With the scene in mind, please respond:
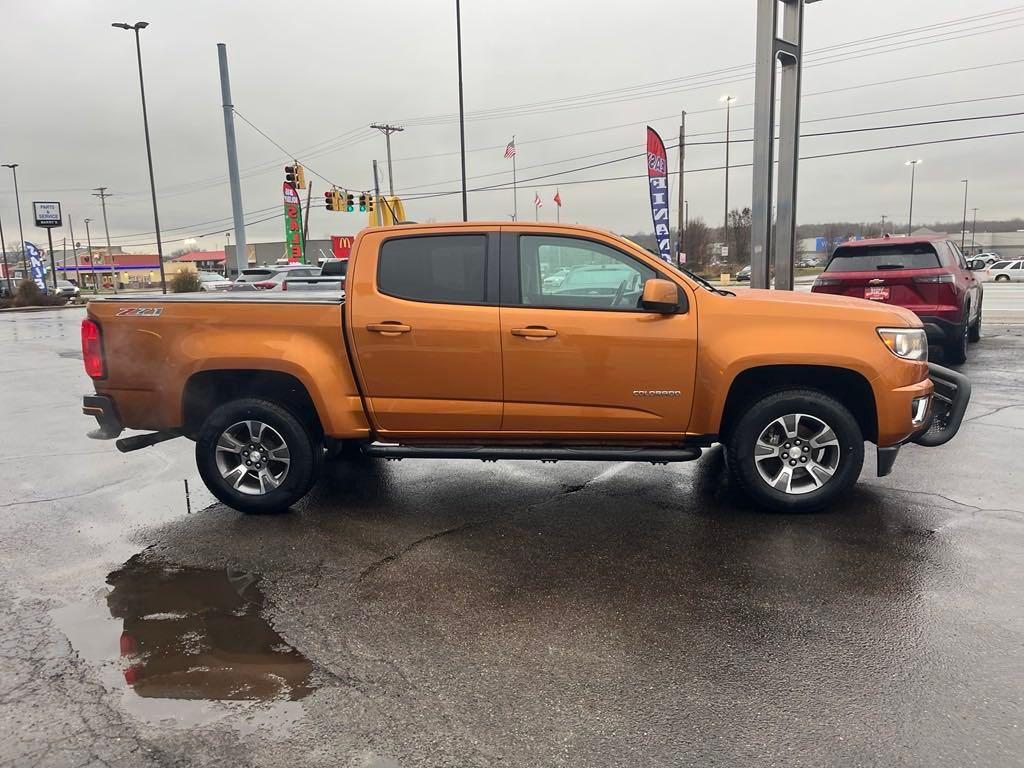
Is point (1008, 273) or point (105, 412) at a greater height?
point (1008, 273)

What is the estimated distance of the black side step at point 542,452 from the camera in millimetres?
4734

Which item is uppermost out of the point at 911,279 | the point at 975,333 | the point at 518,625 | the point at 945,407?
the point at 911,279

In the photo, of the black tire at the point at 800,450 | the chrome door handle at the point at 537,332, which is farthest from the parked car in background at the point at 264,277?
the black tire at the point at 800,450

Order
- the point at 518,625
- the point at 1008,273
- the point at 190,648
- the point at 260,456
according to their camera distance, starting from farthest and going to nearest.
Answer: the point at 1008,273 < the point at 260,456 < the point at 518,625 < the point at 190,648

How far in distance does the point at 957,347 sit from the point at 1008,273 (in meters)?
41.4

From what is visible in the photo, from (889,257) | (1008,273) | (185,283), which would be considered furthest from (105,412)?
(1008,273)

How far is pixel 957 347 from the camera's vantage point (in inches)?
392

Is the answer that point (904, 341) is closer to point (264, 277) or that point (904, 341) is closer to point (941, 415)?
point (941, 415)

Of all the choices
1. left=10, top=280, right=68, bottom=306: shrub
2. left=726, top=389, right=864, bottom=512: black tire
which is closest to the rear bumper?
left=726, top=389, right=864, bottom=512: black tire

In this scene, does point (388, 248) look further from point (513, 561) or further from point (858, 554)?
point (858, 554)

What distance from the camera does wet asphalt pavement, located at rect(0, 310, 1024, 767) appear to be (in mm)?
2625

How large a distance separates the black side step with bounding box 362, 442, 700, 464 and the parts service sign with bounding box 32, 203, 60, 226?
66.2m

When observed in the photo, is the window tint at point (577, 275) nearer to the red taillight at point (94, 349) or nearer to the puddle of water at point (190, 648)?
the puddle of water at point (190, 648)

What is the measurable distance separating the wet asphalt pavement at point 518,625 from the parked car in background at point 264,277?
15.1 m
